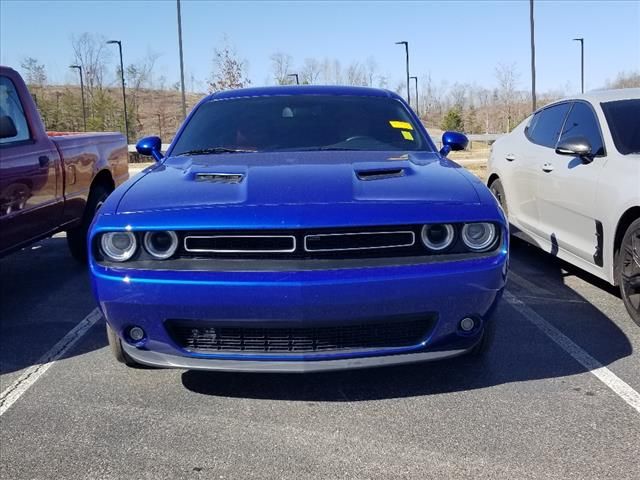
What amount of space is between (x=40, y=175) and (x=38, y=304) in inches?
40.6

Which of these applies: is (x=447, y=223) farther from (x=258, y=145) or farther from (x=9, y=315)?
(x=9, y=315)

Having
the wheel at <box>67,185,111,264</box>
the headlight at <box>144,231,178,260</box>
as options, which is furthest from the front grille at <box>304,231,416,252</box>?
the wheel at <box>67,185,111,264</box>

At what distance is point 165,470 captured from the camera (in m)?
2.61

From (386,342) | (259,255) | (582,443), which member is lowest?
(582,443)

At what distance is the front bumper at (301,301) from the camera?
2.73 m

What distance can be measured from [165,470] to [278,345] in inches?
27.5

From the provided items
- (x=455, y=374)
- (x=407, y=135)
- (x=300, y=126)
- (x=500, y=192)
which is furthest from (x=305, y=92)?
(x=500, y=192)

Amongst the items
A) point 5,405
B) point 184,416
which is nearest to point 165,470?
point 184,416

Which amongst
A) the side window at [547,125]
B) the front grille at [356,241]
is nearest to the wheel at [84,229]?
the front grille at [356,241]

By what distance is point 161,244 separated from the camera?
2934 millimetres

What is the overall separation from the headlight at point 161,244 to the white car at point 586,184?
282 cm

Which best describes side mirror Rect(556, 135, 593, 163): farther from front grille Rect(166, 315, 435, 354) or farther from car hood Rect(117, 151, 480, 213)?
front grille Rect(166, 315, 435, 354)

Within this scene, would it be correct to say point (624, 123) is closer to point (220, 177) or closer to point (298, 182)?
point (298, 182)

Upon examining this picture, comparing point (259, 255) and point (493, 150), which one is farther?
point (493, 150)
